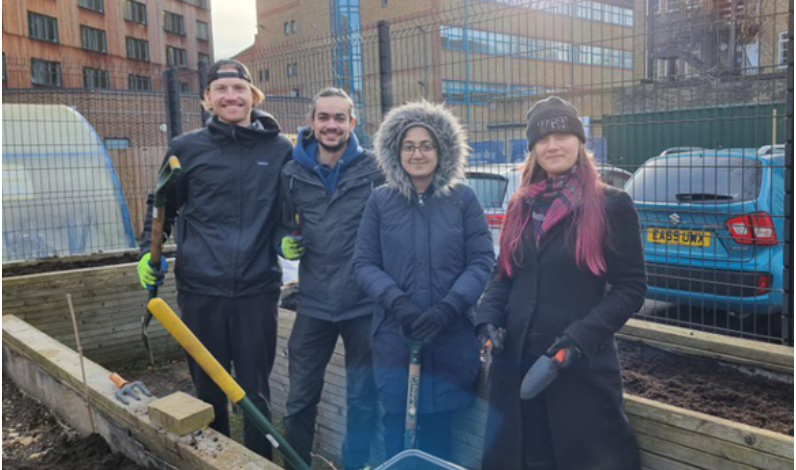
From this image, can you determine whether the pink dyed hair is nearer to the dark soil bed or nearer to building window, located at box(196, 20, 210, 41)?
the dark soil bed

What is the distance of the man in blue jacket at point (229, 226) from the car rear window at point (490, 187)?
3139 mm

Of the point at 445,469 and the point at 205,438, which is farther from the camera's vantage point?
the point at 205,438

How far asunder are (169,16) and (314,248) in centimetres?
4064

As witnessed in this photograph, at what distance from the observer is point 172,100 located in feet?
23.1

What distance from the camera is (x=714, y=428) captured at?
231cm

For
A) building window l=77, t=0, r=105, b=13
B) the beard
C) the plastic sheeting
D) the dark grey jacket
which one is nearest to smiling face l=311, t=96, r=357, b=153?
the beard

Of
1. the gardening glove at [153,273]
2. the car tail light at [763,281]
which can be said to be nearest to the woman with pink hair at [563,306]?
the gardening glove at [153,273]

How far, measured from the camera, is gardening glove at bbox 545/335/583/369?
85.7 inches

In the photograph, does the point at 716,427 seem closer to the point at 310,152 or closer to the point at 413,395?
the point at 413,395

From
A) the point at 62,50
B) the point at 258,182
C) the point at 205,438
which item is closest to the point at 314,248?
the point at 258,182

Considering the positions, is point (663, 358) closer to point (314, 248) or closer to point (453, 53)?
point (314, 248)

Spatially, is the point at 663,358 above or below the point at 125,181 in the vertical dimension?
below

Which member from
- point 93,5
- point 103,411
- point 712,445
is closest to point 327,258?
point 103,411

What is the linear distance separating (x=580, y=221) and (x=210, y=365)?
1.45 m
